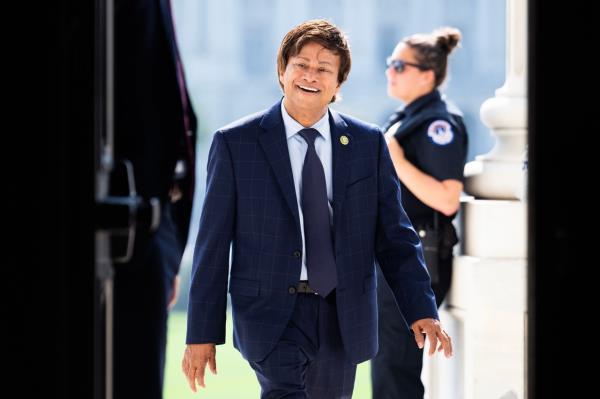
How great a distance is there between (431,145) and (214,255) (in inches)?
61.6

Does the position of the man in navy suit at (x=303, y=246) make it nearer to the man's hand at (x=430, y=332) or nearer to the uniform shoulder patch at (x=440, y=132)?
the man's hand at (x=430, y=332)

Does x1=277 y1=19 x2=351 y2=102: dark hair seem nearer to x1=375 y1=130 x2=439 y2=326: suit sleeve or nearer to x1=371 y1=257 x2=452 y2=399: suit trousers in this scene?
x1=375 y1=130 x2=439 y2=326: suit sleeve

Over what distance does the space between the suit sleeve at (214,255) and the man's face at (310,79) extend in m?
0.28

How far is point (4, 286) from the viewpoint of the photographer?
5.72 ft

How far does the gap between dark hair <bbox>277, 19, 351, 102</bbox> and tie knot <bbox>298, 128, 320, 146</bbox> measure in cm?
23

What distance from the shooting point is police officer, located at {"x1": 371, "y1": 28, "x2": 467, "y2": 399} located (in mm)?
4773

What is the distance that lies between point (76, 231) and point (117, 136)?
1.07 metres

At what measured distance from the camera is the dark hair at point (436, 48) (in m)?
5.05

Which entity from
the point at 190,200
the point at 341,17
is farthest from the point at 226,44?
the point at 190,200

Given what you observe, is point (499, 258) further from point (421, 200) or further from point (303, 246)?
point (303, 246)

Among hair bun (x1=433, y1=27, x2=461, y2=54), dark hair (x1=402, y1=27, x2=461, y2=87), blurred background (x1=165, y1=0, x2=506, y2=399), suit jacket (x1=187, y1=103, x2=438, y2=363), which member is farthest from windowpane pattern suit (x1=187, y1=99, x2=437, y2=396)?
blurred background (x1=165, y1=0, x2=506, y2=399)

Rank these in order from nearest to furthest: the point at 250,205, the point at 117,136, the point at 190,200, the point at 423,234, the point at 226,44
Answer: the point at 117,136 < the point at 190,200 < the point at 250,205 < the point at 423,234 < the point at 226,44

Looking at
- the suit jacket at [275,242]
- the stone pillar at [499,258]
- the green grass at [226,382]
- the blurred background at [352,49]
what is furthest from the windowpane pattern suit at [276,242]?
the blurred background at [352,49]

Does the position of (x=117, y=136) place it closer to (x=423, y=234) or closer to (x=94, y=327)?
(x=94, y=327)
